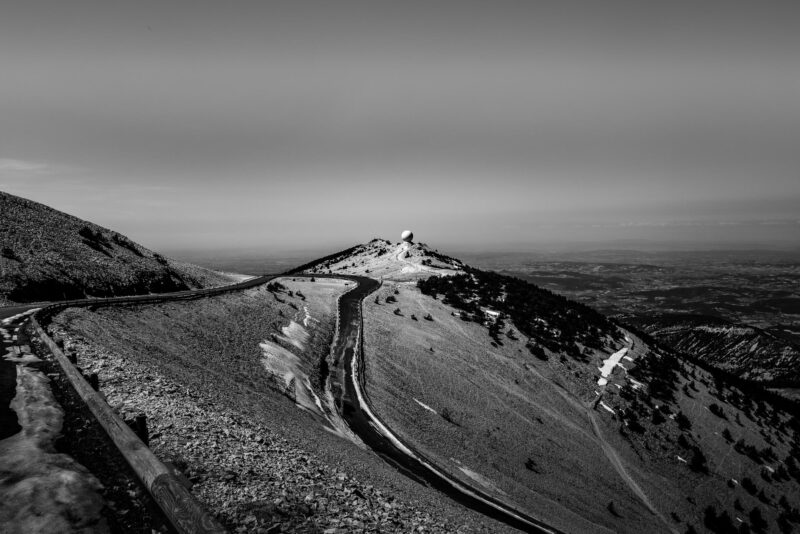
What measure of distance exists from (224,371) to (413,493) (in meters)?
10.3

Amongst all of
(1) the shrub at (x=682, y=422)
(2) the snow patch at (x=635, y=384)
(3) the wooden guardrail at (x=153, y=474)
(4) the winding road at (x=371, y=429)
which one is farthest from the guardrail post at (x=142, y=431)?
(2) the snow patch at (x=635, y=384)

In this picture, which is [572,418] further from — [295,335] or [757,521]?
[295,335]

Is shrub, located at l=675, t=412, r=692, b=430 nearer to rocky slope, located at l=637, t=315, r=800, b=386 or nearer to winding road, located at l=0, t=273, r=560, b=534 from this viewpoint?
winding road, located at l=0, t=273, r=560, b=534

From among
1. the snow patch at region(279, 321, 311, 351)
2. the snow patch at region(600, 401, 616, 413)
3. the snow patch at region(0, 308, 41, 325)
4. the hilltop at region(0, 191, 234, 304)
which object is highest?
the hilltop at region(0, 191, 234, 304)

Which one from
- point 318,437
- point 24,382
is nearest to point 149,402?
point 24,382

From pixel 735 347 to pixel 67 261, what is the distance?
518 feet

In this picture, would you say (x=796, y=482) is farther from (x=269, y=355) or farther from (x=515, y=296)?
(x=269, y=355)

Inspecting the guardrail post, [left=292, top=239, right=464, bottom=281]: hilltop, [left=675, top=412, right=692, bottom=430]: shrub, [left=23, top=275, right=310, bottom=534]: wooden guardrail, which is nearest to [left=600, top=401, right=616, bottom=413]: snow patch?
[left=675, top=412, right=692, bottom=430]: shrub

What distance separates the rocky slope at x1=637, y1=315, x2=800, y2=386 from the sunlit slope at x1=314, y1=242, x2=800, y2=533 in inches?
3307

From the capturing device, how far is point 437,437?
64.0 ft

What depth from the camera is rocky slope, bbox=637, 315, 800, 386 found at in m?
106

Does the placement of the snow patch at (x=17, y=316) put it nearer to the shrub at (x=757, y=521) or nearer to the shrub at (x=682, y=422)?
the shrub at (x=757, y=521)

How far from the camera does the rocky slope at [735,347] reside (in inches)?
4183

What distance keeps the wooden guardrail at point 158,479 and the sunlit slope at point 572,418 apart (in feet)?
44.3
